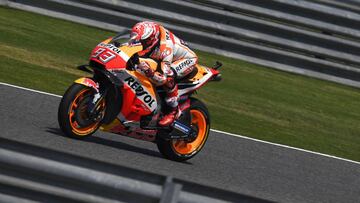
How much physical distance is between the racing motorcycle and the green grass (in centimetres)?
189

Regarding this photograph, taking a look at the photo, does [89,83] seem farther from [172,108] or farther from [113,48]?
[172,108]

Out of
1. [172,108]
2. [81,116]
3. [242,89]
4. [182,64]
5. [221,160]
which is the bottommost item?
[81,116]

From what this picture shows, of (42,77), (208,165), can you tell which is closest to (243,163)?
(208,165)

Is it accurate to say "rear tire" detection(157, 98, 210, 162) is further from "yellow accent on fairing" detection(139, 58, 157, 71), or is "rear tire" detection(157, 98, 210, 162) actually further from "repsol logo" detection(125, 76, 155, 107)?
"yellow accent on fairing" detection(139, 58, 157, 71)

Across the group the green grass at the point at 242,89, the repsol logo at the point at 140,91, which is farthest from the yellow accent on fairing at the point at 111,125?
the green grass at the point at 242,89

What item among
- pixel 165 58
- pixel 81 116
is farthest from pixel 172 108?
pixel 81 116

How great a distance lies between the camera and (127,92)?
839cm

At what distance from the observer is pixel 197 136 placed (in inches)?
360

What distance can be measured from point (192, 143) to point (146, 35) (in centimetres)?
136

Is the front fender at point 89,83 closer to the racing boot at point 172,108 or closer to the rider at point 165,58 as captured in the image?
the rider at point 165,58

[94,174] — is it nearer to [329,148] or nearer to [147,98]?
[147,98]

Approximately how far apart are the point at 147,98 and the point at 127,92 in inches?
9.2

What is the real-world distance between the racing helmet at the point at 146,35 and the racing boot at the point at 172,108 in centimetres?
51

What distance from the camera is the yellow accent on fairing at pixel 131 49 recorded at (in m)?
8.36
